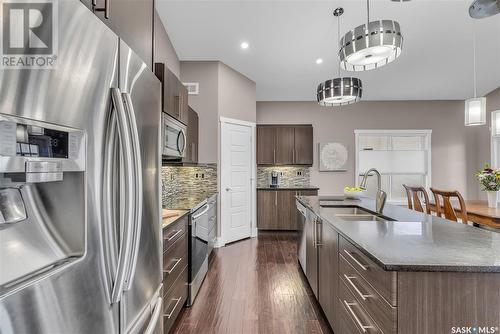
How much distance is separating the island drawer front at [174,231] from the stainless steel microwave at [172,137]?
0.61 meters

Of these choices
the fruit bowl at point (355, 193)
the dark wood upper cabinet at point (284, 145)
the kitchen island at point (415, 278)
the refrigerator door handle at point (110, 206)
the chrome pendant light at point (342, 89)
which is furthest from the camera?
the dark wood upper cabinet at point (284, 145)

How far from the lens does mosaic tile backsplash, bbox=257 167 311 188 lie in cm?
627

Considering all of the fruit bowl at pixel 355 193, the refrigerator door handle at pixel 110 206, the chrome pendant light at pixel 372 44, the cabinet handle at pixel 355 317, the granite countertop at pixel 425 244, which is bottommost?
the cabinet handle at pixel 355 317

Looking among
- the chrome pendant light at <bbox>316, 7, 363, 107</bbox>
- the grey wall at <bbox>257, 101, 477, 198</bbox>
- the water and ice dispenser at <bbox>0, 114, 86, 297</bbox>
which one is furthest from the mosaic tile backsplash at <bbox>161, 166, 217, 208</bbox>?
the water and ice dispenser at <bbox>0, 114, 86, 297</bbox>

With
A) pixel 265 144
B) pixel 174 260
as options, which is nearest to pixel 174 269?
pixel 174 260

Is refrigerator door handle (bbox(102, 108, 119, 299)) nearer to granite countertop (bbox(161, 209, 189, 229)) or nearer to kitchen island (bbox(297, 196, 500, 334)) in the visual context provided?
granite countertop (bbox(161, 209, 189, 229))

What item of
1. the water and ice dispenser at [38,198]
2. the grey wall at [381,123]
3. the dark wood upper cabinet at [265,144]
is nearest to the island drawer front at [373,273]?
the water and ice dispenser at [38,198]

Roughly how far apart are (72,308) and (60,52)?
0.68m

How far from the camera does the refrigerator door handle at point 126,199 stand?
842mm

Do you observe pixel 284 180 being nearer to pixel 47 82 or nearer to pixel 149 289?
pixel 149 289

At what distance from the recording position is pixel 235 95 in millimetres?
4934

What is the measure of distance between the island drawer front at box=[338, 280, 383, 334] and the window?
16.7 ft

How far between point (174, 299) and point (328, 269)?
125 cm

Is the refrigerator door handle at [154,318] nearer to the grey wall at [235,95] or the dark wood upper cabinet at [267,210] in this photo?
the grey wall at [235,95]
